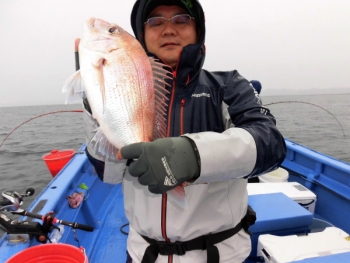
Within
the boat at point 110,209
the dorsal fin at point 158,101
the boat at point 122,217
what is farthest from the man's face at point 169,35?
the boat at point 110,209

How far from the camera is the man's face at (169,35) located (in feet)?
5.81

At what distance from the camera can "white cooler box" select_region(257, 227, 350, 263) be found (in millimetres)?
2135

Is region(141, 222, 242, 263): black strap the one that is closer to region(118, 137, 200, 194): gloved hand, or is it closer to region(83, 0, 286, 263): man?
region(83, 0, 286, 263): man

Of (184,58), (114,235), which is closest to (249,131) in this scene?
(184,58)

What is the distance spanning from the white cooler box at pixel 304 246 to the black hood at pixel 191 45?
5.47ft

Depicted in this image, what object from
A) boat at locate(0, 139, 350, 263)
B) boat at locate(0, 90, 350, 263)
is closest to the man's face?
boat at locate(0, 90, 350, 263)

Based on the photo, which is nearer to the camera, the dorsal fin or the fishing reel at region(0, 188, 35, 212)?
the dorsal fin

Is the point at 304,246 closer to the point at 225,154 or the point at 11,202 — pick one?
the point at 225,154

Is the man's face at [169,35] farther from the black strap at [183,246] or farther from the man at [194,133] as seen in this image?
the black strap at [183,246]

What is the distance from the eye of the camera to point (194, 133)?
142 centimetres

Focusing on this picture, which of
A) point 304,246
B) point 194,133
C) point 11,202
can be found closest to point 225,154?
point 194,133

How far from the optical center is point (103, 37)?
4.99 ft

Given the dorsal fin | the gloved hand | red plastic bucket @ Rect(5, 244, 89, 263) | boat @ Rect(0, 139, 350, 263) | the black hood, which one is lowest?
boat @ Rect(0, 139, 350, 263)

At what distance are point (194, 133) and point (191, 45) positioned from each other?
69cm
